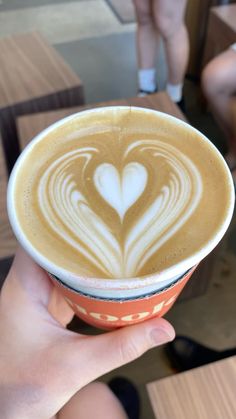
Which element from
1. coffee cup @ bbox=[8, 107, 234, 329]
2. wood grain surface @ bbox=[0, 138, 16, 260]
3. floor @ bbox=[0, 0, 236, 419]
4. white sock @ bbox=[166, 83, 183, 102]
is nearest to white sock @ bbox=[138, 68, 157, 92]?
white sock @ bbox=[166, 83, 183, 102]

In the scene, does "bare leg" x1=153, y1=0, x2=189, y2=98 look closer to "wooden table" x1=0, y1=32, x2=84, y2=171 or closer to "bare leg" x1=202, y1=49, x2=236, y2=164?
"bare leg" x1=202, y1=49, x2=236, y2=164

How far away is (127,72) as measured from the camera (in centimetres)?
242

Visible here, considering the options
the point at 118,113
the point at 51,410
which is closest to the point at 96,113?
the point at 118,113

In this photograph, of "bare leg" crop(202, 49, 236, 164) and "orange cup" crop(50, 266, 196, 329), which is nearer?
"orange cup" crop(50, 266, 196, 329)

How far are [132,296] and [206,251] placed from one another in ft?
0.43

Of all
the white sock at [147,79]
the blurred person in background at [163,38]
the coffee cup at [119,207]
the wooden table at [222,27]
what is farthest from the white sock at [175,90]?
the coffee cup at [119,207]

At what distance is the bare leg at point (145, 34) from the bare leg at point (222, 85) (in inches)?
15.6

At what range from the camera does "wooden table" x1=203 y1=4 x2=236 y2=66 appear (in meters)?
1.67

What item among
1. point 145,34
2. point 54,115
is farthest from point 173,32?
point 54,115

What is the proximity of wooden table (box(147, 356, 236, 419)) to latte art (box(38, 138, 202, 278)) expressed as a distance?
0.22m

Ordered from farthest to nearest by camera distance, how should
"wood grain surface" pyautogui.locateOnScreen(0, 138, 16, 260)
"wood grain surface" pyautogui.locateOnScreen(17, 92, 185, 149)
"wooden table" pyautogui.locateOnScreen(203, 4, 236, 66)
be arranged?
"wooden table" pyautogui.locateOnScreen(203, 4, 236, 66) < "wood grain surface" pyautogui.locateOnScreen(17, 92, 185, 149) < "wood grain surface" pyautogui.locateOnScreen(0, 138, 16, 260)

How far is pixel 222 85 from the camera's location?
156 cm

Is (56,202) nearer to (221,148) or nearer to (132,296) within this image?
(132,296)

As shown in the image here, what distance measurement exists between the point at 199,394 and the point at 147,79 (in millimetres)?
1644
